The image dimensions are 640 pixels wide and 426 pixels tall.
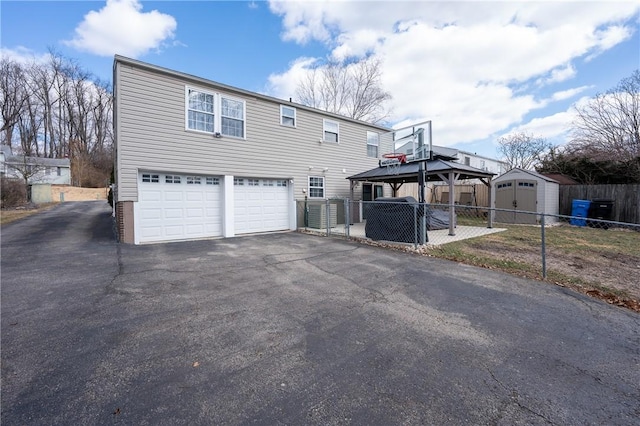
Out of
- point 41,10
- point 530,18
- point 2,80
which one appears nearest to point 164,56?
point 41,10

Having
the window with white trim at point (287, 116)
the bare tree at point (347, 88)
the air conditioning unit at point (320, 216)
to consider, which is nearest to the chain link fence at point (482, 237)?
the air conditioning unit at point (320, 216)

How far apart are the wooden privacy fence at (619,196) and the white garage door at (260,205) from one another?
14.6m

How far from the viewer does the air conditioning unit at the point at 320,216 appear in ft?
37.7

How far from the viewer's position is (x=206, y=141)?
975 cm

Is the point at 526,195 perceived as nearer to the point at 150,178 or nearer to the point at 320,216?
the point at 320,216

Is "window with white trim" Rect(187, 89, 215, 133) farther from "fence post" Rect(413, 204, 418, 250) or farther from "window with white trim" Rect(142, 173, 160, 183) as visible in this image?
"fence post" Rect(413, 204, 418, 250)

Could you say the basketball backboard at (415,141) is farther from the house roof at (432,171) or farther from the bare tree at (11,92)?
the bare tree at (11,92)

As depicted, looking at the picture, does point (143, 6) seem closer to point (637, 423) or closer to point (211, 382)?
point (211, 382)

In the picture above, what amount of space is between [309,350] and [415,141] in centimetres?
1047

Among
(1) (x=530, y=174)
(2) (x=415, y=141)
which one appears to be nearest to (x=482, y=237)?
(2) (x=415, y=141)

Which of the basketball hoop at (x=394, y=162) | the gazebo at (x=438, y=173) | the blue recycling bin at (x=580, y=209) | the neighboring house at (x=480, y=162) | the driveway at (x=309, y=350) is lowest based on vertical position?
the driveway at (x=309, y=350)

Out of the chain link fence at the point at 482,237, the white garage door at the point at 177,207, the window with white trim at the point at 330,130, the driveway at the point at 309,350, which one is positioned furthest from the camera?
the window with white trim at the point at 330,130

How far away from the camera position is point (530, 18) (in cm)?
830

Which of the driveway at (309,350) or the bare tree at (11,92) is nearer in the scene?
the driveway at (309,350)
